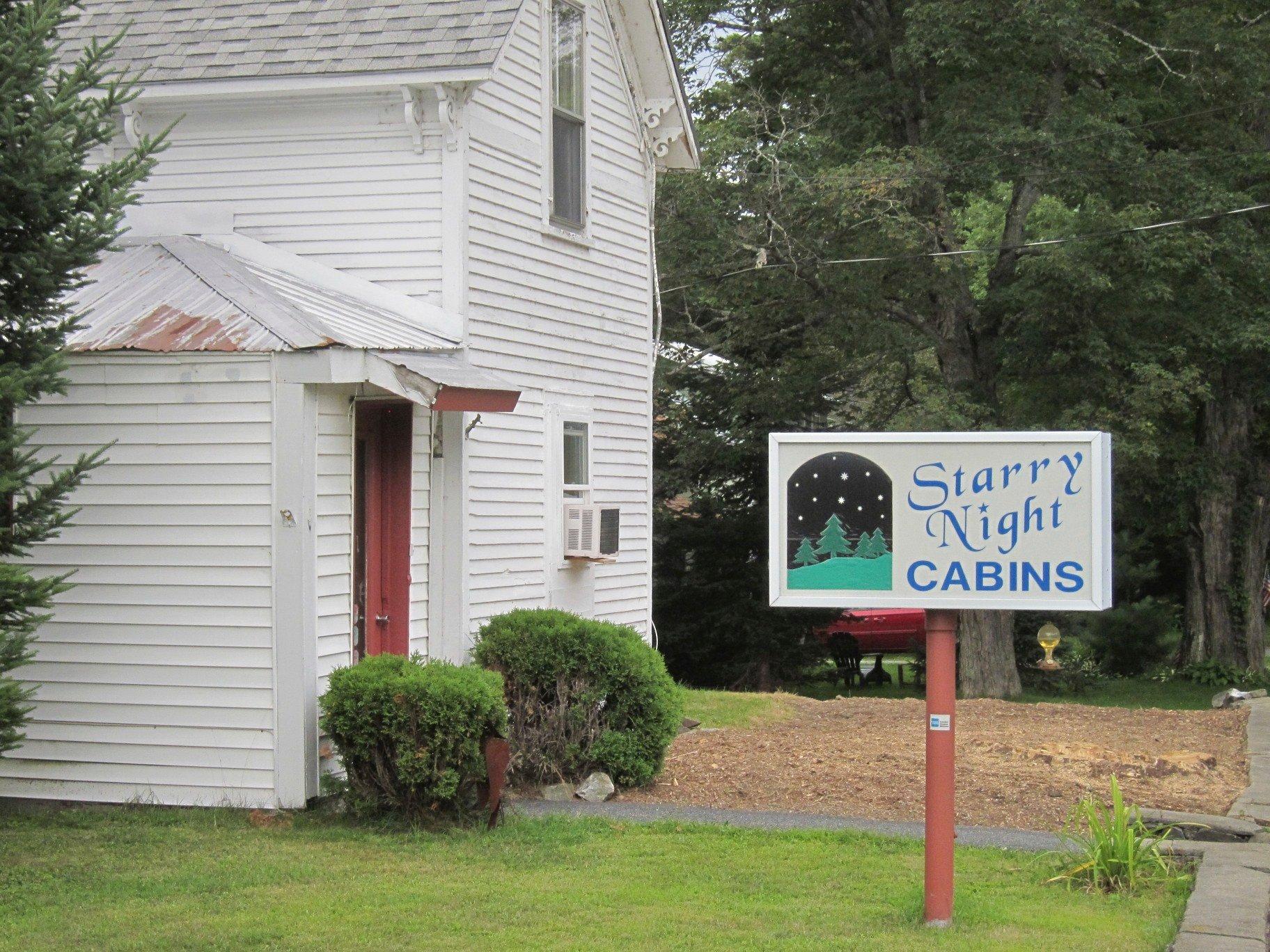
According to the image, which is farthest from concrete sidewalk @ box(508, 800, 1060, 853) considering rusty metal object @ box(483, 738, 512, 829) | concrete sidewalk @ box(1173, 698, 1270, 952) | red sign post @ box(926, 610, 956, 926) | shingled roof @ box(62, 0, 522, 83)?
shingled roof @ box(62, 0, 522, 83)

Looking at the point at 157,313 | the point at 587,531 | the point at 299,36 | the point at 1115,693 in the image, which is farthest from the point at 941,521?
the point at 1115,693

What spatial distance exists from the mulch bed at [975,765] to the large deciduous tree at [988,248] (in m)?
8.23

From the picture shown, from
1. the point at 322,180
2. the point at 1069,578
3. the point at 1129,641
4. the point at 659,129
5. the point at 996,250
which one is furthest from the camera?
the point at 1129,641

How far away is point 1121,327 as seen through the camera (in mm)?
22906

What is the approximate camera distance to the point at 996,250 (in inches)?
922

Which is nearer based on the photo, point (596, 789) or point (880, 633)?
point (596, 789)

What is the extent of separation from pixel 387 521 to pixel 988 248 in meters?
16.0

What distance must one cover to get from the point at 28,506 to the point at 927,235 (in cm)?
1589

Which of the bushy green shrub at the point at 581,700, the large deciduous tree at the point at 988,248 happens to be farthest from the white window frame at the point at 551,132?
the large deciduous tree at the point at 988,248

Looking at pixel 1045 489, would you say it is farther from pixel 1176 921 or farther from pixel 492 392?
pixel 492 392

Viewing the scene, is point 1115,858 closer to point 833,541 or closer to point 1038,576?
point 1038,576

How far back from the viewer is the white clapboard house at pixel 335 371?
9.32 meters

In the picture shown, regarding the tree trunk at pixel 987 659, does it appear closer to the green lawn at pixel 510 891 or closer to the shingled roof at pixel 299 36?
the shingled roof at pixel 299 36

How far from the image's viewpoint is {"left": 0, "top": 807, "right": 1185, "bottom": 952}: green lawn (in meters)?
6.57
